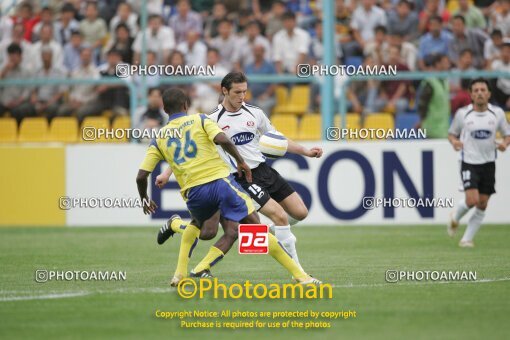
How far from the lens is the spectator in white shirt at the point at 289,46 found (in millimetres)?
20250

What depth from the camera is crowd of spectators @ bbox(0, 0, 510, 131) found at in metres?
19.3

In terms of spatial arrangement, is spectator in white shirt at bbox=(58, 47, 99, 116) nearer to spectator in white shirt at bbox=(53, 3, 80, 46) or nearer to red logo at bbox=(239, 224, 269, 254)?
spectator in white shirt at bbox=(53, 3, 80, 46)

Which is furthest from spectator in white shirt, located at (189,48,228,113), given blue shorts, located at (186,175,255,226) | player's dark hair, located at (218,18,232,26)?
blue shorts, located at (186,175,255,226)

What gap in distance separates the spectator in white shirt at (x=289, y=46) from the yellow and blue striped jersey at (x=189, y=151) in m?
10.0

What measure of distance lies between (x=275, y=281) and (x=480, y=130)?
5949mm

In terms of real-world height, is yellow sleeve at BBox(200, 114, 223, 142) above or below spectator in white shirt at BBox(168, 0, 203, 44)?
below

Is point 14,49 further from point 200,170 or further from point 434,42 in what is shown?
point 200,170

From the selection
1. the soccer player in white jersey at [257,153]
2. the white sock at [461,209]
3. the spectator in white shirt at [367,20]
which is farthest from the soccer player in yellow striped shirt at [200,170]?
the spectator in white shirt at [367,20]

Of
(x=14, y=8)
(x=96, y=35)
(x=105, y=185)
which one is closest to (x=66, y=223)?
(x=105, y=185)

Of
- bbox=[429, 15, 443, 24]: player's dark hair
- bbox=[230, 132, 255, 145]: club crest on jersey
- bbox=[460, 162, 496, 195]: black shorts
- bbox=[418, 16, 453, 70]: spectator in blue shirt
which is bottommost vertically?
bbox=[460, 162, 496, 195]: black shorts

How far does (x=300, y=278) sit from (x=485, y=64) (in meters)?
10.5

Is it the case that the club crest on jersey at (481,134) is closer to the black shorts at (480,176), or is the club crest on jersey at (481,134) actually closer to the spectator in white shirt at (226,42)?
the black shorts at (480,176)

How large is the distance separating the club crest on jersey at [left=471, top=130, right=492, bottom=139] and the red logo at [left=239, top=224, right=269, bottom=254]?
6.59 meters

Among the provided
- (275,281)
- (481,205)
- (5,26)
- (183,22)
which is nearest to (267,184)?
(275,281)
